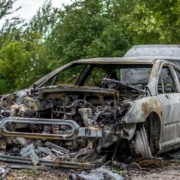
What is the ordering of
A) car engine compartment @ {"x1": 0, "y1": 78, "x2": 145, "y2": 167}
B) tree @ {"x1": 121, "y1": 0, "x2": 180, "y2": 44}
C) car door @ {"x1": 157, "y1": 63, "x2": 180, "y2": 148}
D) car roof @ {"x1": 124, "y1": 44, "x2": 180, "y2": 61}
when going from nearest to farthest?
car engine compartment @ {"x1": 0, "y1": 78, "x2": 145, "y2": 167}
car door @ {"x1": 157, "y1": 63, "x2": 180, "y2": 148}
car roof @ {"x1": 124, "y1": 44, "x2": 180, "y2": 61}
tree @ {"x1": 121, "y1": 0, "x2": 180, "y2": 44}

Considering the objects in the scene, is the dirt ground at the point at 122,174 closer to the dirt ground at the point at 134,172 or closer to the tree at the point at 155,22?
the dirt ground at the point at 134,172

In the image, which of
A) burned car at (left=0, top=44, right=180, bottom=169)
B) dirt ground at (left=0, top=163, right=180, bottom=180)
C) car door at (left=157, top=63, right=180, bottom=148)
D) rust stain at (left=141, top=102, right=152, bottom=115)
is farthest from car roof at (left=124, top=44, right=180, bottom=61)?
dirt ground at (left=0, top=163, right=180, bottom=180)

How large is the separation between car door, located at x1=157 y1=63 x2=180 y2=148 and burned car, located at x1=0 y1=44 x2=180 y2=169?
2cm

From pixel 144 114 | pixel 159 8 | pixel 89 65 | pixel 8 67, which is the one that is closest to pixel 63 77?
pixel 8 67

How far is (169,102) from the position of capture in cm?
817

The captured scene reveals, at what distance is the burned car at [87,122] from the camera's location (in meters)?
6.95

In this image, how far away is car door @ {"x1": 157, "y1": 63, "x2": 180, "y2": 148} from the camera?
800cm

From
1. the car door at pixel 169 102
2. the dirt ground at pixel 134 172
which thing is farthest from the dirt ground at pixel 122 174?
the car door at pixel 169 102

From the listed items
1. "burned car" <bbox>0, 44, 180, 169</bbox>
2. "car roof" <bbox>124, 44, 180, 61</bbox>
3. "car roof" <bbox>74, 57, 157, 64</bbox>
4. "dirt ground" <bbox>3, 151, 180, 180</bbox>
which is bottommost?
"dirt ground" <bbox>3, 151, 180, 180</bbox>

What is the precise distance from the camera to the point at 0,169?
6.51m

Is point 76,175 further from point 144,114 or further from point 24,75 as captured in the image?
point 24,75

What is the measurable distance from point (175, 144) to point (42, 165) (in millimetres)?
2672

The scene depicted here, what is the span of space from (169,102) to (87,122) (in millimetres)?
1734

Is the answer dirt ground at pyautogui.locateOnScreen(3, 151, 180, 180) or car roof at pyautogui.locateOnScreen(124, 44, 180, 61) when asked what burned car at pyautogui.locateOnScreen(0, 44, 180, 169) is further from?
car roof at pyautogui.locateOnScreen(124, 44, 180, 61)
